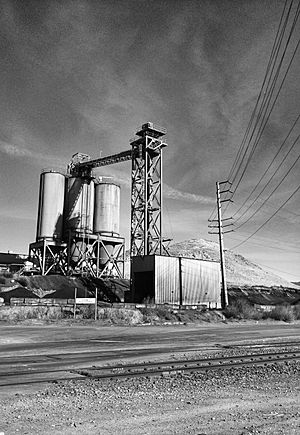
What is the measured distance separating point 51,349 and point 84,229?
→ 4781cm

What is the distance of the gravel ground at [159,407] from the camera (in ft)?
20.6

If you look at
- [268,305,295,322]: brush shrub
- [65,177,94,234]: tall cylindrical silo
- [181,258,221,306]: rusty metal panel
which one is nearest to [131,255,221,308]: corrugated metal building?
[181,258,221,306]: rusty metal panel

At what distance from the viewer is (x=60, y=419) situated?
6.66 m

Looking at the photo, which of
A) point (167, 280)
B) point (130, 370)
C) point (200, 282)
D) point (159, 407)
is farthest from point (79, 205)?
point (159, 407)

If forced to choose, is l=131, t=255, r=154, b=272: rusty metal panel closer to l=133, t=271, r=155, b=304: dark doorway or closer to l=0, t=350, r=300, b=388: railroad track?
l=133, t=271, r=155, b=304: dark doorway

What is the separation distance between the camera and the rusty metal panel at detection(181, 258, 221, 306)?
1934 inches

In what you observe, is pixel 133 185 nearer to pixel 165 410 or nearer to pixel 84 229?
pixel 84 229

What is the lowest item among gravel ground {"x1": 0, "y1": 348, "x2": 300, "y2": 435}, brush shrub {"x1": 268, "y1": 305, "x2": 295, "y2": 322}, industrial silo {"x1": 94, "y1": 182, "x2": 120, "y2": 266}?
gravel ground {"x1": 0, "y1": 348, "x2": 300, "y2": 435}

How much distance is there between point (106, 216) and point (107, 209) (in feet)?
4.12

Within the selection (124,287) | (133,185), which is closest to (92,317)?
(124,287)

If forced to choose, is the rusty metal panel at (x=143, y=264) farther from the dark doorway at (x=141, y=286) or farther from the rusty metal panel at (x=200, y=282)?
the rusty metal panel at (x=200, y=282)

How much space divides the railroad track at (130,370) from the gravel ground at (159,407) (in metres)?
0.77

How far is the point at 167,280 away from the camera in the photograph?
4725 centimetres

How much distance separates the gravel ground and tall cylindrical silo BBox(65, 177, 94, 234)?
55354 millimetres
